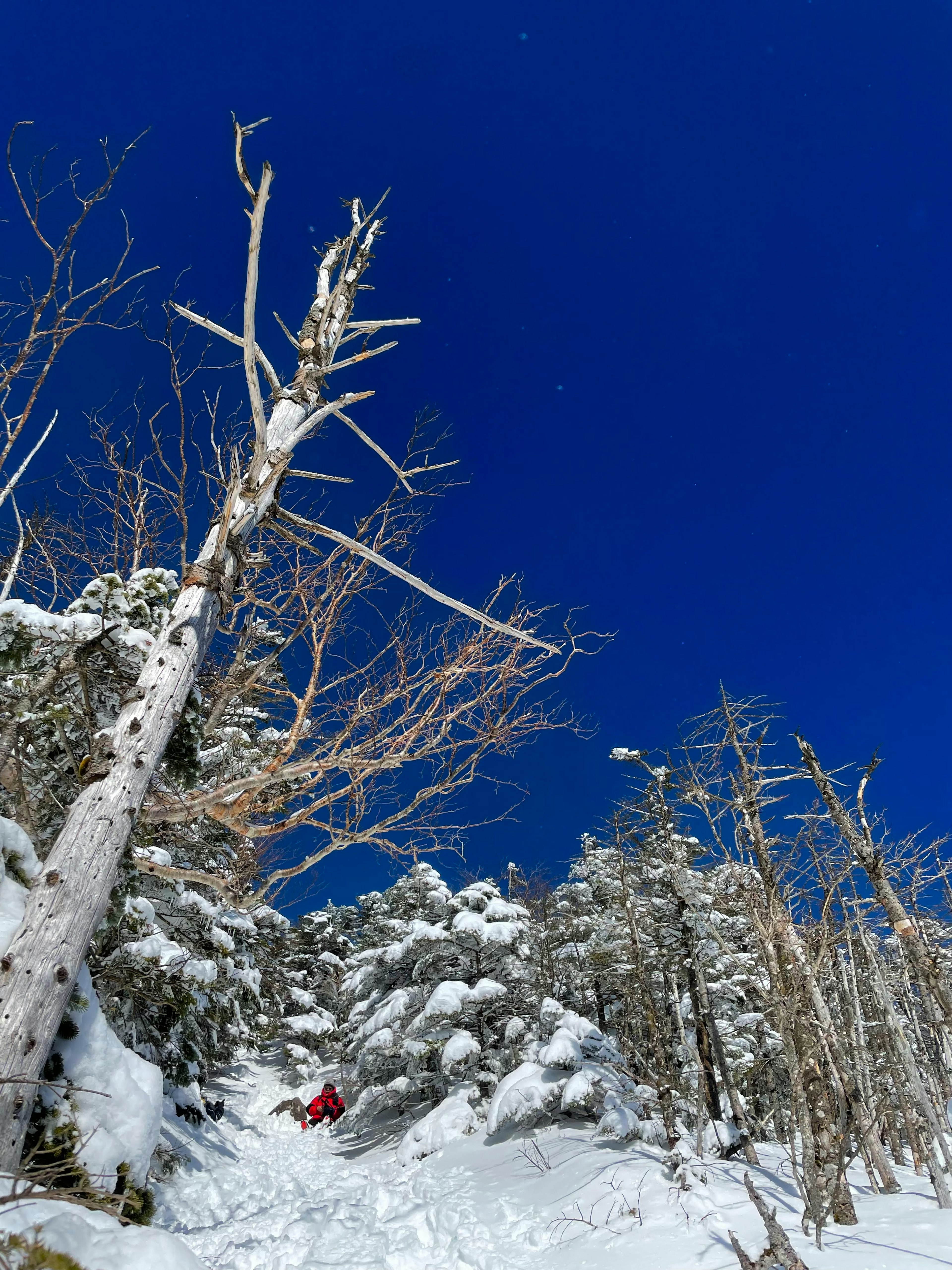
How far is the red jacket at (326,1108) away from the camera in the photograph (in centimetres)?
1803

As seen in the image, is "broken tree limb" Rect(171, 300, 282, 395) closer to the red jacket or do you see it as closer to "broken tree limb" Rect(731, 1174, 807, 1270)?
"broken tree limb" Rect(731, 1174, 807, 1270)

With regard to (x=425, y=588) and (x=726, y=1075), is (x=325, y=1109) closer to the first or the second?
(x=726, y=1075)

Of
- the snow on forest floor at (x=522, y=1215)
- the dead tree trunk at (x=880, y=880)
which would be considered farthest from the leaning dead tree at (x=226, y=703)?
the dead tree trunk at (x=880, y=880)

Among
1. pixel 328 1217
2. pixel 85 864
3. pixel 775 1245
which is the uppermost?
pixel 85 864

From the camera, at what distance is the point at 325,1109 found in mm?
18156

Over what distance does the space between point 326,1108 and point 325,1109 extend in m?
0.09

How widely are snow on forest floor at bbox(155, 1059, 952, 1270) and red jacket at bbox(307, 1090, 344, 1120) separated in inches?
296

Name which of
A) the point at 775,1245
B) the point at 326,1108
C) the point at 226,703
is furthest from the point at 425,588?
the point at 326,1108

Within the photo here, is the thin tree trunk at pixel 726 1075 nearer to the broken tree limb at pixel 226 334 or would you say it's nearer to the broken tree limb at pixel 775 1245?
the broken tree limb at pixel 775 1245

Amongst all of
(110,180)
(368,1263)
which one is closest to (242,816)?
(110,180)

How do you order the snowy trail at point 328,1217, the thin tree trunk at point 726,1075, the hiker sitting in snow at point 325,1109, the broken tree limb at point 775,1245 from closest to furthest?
the broken tree limb at point 775,1245, the snowy trail at point 328,1217, the thin tree trunk at point 726,1075, the hiker sitting in snow at point 325,1109

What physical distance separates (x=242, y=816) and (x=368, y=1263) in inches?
186

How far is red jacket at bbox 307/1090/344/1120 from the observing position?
1803 centimetres

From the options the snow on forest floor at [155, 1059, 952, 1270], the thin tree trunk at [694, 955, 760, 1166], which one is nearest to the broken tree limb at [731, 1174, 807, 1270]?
the snow on forest floor at [155, 1059, 952, 1270]
